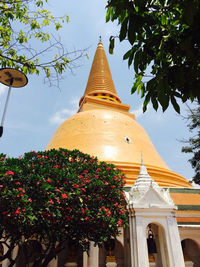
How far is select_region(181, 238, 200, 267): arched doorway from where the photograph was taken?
942cm

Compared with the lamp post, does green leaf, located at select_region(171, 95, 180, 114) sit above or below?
below

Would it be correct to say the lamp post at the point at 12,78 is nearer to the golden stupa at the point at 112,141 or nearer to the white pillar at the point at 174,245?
the white pillar at the point at 174,245

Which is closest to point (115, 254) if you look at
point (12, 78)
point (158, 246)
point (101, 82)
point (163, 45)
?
point (158, 246)

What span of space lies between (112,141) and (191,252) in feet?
25.4

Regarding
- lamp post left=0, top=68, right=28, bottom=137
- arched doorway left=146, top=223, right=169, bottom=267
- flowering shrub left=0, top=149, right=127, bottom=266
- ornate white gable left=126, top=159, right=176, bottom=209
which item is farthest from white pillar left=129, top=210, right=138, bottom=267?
lamp post left=0, top=68, right=28, bottom=137

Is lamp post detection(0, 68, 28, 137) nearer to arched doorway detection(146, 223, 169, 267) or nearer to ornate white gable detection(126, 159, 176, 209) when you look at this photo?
ornate white gable detection(126, 159, 176, 209)

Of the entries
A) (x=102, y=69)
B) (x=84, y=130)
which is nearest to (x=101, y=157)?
(x=84, y=130)

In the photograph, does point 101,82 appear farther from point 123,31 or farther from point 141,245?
point 123,31

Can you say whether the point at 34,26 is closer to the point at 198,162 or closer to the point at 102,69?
the point at 198,162

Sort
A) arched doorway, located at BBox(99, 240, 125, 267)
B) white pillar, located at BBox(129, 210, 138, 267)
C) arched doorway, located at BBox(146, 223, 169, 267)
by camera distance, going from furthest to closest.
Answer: arched doorway, located at BBox(99, 240, 125, 267) < arched doorway, located at BBox(146, 223, 169, 267) < white pillar, located at BBox(129, 210, 138, 267)

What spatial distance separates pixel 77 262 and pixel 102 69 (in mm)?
21193

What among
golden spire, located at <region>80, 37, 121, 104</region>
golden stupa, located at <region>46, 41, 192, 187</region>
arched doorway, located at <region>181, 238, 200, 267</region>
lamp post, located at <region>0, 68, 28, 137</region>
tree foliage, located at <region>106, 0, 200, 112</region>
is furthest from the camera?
golden spire, located at <region>80, 37, 121, 104</region>

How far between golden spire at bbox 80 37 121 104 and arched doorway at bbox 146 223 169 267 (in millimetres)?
16296

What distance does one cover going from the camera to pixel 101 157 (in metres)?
13.2
